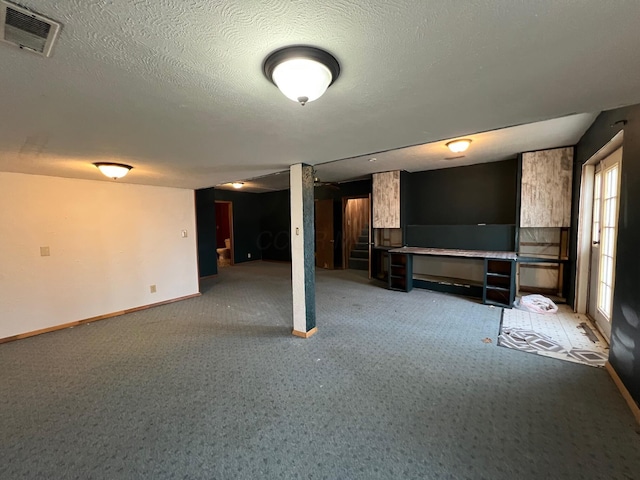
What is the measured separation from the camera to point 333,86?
1.33 meters

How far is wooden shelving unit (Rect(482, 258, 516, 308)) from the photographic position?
155 inches

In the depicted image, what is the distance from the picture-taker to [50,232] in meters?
3.42

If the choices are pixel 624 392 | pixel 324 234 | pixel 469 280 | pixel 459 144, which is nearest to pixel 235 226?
pixel 324 234

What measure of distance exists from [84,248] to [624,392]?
5.77m

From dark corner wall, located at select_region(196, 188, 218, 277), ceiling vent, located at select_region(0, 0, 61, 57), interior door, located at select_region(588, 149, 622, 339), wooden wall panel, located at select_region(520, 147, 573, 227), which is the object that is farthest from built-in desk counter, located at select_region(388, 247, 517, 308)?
ceiling vent, located at select_region(0, 0, 61, 57)

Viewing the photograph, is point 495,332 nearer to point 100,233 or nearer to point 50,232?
point 100,233

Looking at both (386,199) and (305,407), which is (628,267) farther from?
(386,199)

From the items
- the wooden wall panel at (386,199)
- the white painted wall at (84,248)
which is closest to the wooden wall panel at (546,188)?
the wooden wall panel at (386,199)

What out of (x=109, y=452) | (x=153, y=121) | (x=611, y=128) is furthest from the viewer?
(x=611, y=128)

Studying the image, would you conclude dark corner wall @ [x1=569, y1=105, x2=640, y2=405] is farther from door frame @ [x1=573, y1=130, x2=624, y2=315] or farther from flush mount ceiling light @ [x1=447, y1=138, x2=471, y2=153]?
door frame @ [x1=573, y1=130, x2=624, y2=315]

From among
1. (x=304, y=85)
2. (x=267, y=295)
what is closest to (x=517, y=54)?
(x=304, y=85)

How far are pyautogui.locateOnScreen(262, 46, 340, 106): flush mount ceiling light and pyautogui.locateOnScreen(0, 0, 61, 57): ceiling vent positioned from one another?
0.71 m

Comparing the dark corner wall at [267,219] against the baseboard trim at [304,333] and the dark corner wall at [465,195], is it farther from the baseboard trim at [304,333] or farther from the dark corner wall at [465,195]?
the baseboard trim at [304,333]

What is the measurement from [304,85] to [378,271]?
5.46 meters
